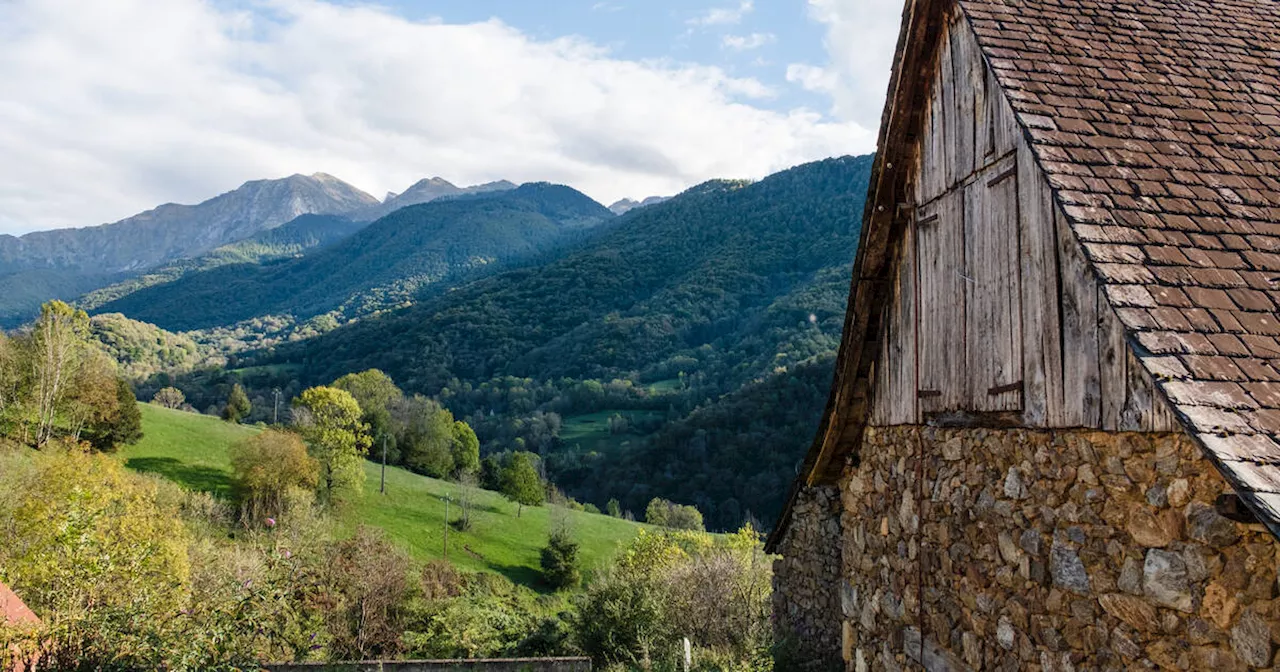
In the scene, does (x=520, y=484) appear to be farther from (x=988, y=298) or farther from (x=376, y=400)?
(x=988, y=298)

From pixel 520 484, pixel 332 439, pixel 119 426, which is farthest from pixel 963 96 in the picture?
pixel 520 484

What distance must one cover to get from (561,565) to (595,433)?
159ft

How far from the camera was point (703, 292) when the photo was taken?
13762cm

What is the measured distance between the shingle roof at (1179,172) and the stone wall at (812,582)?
18.7 feet

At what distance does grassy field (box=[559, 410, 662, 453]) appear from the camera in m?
86.2

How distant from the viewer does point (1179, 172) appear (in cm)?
431

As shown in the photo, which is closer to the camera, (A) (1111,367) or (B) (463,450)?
(A) (1111,367)

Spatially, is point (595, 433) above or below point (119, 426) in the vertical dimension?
below

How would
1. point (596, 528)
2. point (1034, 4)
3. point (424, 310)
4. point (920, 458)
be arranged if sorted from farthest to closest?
1. point (424, 310)
2. point (596, 528)
3. point (920, 458)
4. point (1034, 4)

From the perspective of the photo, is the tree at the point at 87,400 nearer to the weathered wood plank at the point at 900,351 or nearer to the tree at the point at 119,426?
the tree at the point at 119,426

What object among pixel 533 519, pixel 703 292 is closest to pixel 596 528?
pixel 533 519

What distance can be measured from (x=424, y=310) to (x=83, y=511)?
5614 inches

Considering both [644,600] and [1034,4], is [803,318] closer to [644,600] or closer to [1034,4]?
[644,600]

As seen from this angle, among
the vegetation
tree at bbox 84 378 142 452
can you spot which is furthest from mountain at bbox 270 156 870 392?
tree at bbox 84 378 142 452
